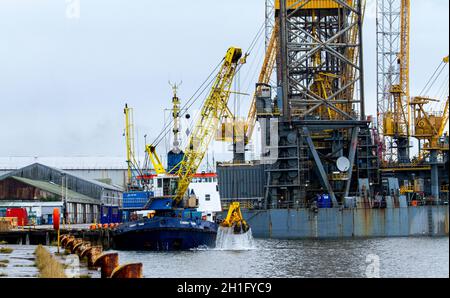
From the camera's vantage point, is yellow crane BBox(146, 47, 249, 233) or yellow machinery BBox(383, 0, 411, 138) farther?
yellow machinery BBox(383, 0, 411, 138)

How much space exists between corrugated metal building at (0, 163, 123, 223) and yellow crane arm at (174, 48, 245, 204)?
2105 centimetres

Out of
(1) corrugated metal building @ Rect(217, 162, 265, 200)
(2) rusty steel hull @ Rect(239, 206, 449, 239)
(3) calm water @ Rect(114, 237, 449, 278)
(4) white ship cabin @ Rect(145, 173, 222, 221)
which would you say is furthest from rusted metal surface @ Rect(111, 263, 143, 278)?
(1) corrugated metal building @ Rect(217, 162, 265, 200)

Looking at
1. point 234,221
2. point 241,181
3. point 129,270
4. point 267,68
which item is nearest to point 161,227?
point 234,221

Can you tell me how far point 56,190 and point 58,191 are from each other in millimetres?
308

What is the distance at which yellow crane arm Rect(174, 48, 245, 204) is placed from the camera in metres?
67.5

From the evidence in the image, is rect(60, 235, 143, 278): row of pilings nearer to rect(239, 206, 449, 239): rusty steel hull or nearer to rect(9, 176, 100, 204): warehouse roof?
rect(239, 206, 449, 239): rusty steel hull

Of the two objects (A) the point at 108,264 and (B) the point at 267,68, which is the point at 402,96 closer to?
(B) the point at 267,68

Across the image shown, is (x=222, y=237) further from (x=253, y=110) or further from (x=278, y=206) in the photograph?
(x=253, y=110)

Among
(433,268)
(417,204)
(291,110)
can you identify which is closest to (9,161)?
(291,110)

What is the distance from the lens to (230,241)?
66.5m

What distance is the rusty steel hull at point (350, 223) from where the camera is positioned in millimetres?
91062

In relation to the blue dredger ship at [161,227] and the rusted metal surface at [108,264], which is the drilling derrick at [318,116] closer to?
the blue dredger ship at [161,227]

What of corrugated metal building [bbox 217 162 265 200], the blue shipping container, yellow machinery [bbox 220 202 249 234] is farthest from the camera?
corrugated metal building [bbox 217 162 265 200]

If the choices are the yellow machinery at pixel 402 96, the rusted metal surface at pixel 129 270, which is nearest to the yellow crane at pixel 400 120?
the yellow machinery at pixel 402 96
